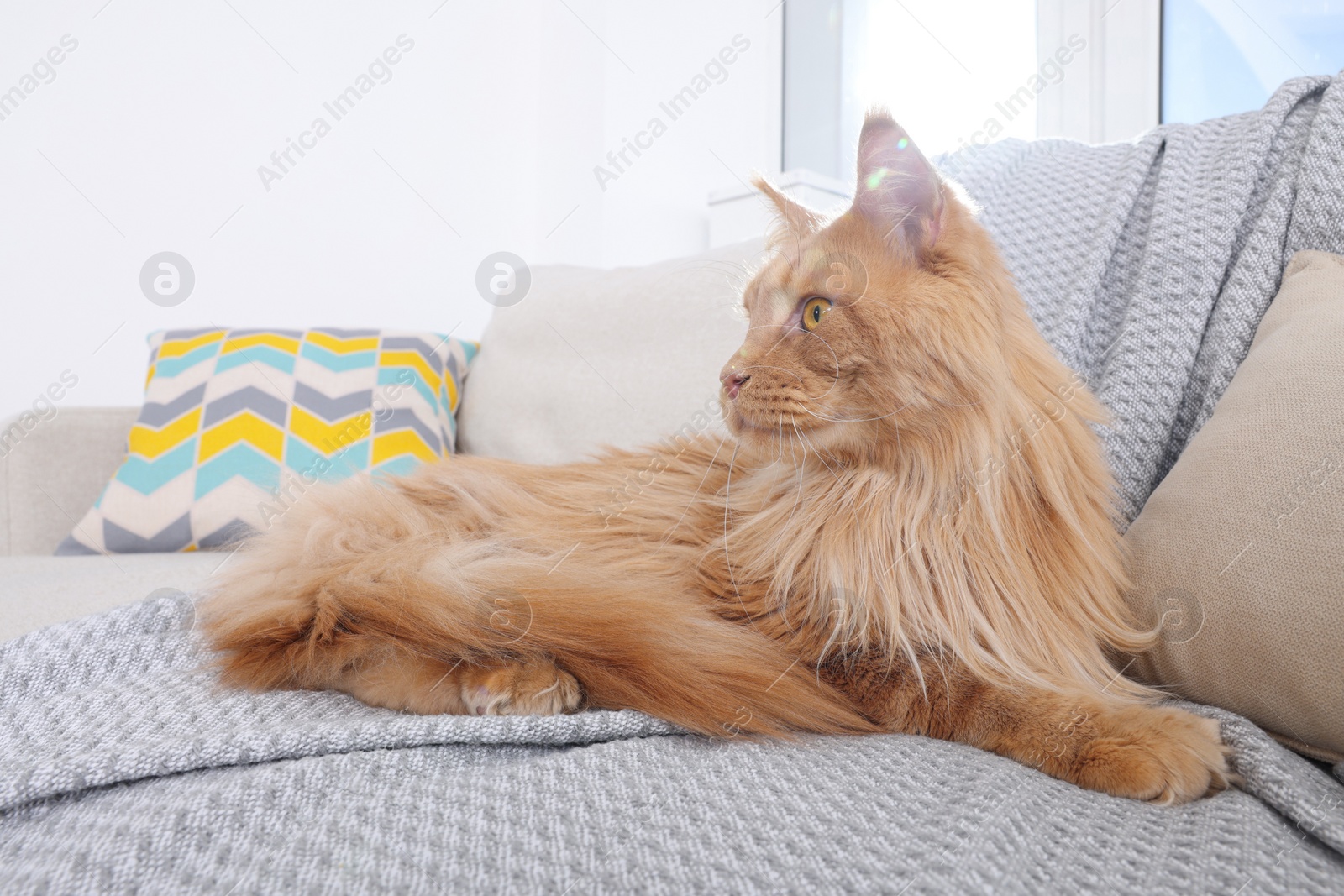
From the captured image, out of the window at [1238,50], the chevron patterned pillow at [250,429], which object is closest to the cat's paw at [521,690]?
the chevron patterned pillow at [250,429]

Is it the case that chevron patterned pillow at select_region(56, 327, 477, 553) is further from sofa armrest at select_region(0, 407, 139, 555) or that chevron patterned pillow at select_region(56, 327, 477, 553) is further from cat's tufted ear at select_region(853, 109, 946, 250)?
cat's tufted ear at select_region(853, 109, 946, 250)

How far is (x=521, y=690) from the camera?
0.83 meters

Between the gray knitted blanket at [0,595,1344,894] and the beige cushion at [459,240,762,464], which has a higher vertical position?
the beige cushion at [459,240,762,464]

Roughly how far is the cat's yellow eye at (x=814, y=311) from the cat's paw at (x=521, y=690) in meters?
0.52

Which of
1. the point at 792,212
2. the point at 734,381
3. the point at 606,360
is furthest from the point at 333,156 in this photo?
the point at 734,381

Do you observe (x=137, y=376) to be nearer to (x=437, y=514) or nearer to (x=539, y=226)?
(x=539, y=226)

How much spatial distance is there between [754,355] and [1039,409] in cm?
37

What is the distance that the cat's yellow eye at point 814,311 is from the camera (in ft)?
3.22

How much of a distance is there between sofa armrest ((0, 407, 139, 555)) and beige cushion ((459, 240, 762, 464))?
3.23 ft

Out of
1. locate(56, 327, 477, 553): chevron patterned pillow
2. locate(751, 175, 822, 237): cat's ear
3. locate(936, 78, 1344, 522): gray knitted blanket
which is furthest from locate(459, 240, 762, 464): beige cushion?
locate(936, 78, 1344, 522): gray knitted blanket

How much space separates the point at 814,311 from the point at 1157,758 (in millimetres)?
601

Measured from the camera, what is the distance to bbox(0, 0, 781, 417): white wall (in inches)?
97.6

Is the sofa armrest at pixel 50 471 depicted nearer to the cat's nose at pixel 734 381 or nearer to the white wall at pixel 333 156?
the white wall at pixel 333 156

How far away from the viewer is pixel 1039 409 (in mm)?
1010
